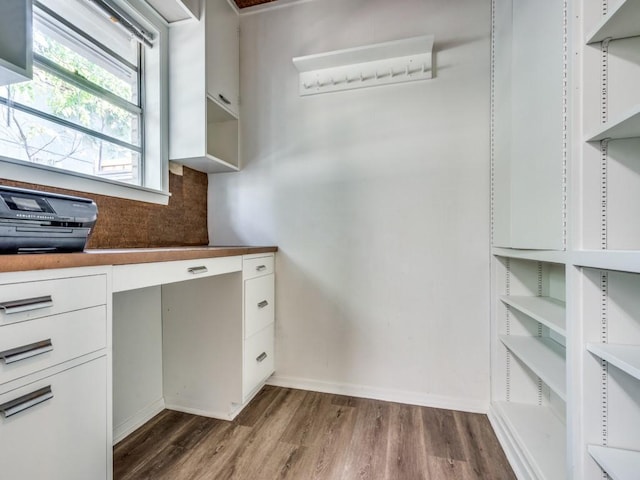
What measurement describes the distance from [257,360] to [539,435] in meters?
1.48

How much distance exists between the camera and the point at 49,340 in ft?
2.58

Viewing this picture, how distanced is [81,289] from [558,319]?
1.69 m

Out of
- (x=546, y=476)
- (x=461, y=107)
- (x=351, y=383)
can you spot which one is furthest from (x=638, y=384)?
(x=461, y=107)

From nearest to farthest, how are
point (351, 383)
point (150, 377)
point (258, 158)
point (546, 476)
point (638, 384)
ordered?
point (638, 384) < point (546, 476) < point (150, 377) < point (351, 383) < point (258, 158)

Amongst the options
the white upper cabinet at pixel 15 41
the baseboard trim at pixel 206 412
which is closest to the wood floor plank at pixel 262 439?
the baseboard trim at pixel 206 412

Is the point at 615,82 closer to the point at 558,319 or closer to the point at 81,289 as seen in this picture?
the point at 558,319

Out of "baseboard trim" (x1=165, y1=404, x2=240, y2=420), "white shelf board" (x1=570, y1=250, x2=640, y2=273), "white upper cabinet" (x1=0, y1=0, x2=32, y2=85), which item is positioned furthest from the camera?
"baseboard trim" (x1=165, y1=404, x2=240, y2=420)

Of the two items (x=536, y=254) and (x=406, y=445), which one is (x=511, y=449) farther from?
(x=536, y=254)

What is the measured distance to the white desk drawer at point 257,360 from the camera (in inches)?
67.7

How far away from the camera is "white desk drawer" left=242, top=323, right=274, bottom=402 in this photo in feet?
5.64

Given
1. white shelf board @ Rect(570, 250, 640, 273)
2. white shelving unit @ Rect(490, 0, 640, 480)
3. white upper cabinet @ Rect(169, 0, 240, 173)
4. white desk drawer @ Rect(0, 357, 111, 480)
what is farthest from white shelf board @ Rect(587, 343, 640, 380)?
white upper cabinet @ Rect(169, 0, 240, 173)

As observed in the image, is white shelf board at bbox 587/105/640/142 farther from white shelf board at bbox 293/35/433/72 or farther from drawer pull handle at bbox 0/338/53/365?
drawer pull handle at bbox 0/338/53/365

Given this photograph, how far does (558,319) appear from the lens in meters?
1.21

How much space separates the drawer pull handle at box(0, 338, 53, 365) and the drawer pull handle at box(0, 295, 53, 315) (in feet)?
0.30
